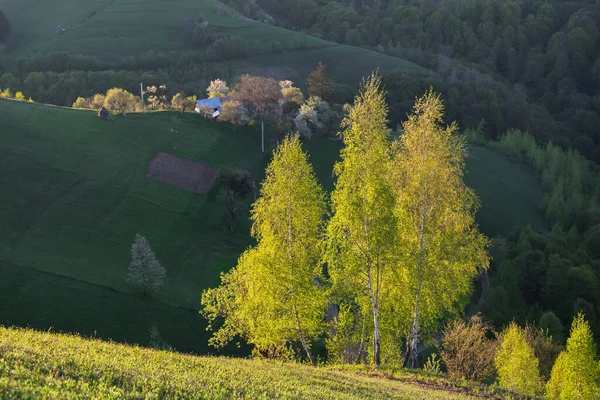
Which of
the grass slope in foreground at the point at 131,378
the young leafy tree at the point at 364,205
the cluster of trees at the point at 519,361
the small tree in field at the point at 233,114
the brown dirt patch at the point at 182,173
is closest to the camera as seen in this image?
the grass slope in foreground at the point at 131,378

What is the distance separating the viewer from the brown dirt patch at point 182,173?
10356cm

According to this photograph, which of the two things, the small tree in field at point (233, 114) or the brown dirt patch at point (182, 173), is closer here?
the brown dirt patch at point (182, 173)

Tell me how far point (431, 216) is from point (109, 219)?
6377 centimetres

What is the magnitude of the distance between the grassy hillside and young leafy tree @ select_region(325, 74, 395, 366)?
128ft

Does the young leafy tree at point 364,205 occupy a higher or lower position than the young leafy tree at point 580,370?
higher

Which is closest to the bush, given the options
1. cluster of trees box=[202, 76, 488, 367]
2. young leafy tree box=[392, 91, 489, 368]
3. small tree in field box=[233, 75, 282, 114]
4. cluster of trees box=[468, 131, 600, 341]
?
cluster of trees box=[202, 76, 488, 367]

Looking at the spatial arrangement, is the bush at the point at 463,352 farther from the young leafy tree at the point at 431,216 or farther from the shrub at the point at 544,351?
the shrub at the point at 544,351

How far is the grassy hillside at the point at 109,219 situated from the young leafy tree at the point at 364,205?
39.0 m

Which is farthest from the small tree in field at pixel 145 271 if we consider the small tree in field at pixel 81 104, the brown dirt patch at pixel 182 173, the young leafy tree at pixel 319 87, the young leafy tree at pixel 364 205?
the young leafy tree at pixel 319 87

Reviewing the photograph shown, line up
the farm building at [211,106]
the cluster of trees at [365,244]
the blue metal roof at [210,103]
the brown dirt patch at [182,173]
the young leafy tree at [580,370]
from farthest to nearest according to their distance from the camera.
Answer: the blue metal roof at [210,103], the farm building at [211,106], the brown dirt patch at [182,173], the young leafy tree at [580,370], the cluster of trees at [365,244]

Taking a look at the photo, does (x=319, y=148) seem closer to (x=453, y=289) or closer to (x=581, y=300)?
(x=581, y=300)

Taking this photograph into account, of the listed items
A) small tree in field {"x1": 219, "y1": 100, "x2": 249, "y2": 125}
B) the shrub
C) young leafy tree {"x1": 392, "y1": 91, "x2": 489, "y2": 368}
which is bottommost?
the shrub

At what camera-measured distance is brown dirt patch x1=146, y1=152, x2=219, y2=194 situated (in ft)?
340

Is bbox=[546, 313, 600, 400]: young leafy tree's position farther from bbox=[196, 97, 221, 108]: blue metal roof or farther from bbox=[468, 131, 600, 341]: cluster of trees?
bbox=[196, 97, 221, 108]: blue metal roof
